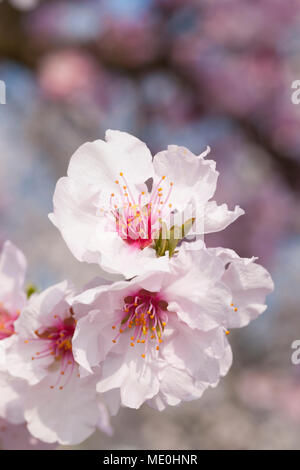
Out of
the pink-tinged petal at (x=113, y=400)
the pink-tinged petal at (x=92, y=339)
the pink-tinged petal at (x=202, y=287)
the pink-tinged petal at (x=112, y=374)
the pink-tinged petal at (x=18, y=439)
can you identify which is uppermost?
the pink-tinged petal at (x=202, y=287)

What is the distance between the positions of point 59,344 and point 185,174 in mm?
407

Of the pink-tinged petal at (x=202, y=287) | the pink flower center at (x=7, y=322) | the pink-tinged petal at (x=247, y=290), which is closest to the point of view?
the pink-tinged petal at (x=202, y=287)

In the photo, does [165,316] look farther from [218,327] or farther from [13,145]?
[13,145]

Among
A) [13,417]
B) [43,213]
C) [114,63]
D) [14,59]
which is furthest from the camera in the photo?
[43,213]

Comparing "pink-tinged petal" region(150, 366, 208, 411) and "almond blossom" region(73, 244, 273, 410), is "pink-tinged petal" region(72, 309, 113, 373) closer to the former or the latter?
"almond blossom" region(73, 244, 273, 410)

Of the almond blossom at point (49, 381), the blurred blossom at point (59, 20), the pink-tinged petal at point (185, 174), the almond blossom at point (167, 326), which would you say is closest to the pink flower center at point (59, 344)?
the almond blossom at point (49, 381)

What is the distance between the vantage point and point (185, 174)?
0.97 meters

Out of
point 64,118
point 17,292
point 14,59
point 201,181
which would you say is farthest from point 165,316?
point 64,118

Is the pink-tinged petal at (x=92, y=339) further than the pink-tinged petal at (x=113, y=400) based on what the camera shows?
No

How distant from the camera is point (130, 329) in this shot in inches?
38.0

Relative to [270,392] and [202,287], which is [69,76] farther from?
[202,287]

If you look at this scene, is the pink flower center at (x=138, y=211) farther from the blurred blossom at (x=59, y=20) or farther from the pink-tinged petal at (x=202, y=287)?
the blurred blossom at (x=59, y=20)

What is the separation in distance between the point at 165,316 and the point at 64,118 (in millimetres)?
4303

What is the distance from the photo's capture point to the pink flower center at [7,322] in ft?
3.72
